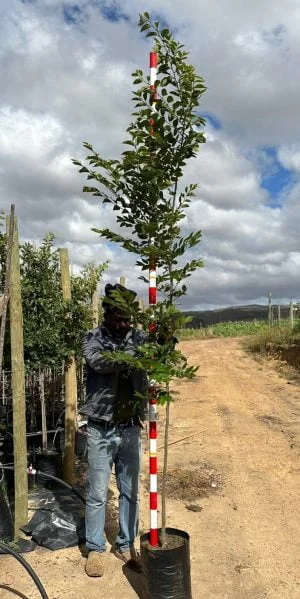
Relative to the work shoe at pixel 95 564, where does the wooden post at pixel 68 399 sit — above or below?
above

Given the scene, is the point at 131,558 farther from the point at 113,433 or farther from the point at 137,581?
the point at 113,433

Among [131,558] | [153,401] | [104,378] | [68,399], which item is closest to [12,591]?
[131,558]

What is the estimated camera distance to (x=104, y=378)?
150 inches

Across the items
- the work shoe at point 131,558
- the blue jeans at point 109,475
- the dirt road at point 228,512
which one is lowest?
the dirt road at point 228,512

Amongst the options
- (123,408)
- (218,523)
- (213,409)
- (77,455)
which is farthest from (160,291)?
(213,409)

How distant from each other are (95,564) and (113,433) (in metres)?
0.98

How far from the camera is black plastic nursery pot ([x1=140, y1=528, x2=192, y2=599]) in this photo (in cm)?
323

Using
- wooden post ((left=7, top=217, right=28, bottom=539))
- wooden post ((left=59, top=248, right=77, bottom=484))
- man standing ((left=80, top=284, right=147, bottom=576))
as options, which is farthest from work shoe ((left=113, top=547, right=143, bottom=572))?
wooden post ((left=59, top=248, right=77, bottom=484))

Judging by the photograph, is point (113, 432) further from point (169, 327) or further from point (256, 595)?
point (256, 595)

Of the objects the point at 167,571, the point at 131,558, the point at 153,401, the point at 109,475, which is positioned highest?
the point at 153,401

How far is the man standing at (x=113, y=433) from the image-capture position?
12.5 ft

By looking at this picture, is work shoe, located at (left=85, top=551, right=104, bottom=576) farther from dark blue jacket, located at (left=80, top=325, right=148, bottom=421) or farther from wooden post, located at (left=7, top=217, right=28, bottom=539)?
dark blue jacket, located at (left=80, top=325, right=148, bottom=421)

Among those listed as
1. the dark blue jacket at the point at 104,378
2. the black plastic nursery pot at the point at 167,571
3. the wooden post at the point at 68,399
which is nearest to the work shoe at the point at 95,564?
the black plastic nursery pot at the point at 167,571

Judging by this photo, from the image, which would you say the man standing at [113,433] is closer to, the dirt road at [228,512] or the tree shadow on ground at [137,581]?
the tree shadow on ground at [137,581]
